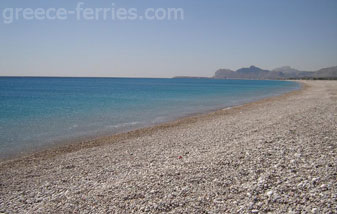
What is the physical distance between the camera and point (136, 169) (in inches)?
334

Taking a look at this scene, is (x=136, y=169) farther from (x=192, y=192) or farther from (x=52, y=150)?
(x=52, y=150)

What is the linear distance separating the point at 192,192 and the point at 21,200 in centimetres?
518

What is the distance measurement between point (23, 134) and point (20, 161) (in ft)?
21.9

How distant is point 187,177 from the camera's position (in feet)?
23.6

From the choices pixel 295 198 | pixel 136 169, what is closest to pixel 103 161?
pixel 136 169

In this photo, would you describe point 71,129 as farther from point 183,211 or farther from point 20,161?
point 183,211

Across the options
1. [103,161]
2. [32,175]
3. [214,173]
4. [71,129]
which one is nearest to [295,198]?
[214,173]

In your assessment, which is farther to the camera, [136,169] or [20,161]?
[20,161]

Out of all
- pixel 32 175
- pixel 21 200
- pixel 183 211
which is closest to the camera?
pixel 183 211

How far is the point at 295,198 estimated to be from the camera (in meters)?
5.46

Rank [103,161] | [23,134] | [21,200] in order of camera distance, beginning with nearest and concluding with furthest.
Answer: [21,200] < [103,161] < [23,134]

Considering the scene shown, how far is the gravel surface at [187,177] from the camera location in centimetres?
564

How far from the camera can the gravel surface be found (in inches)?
222

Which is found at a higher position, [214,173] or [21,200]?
[214,173]
